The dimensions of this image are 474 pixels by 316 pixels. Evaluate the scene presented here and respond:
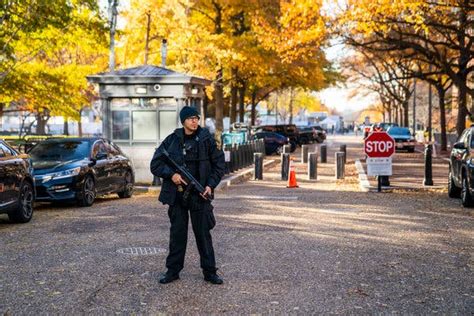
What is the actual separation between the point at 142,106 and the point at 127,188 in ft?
13.9

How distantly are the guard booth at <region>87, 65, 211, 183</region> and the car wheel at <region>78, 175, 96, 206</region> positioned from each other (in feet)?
18.5

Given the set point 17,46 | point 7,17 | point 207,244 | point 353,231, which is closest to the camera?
point 207,244

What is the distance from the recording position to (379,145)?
18.5 m

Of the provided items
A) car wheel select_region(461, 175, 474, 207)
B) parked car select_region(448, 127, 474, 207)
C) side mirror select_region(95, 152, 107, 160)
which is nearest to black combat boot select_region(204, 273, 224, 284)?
parked car select_region(448, 127, 474, 207)

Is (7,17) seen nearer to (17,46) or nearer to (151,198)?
(17,46)

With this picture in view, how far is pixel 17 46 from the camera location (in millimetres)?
27781

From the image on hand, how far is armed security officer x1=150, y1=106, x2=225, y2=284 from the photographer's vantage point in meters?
7.32

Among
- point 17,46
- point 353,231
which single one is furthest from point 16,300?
point 17,46

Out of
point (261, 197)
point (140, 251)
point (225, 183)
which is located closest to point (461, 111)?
point (225, 183)

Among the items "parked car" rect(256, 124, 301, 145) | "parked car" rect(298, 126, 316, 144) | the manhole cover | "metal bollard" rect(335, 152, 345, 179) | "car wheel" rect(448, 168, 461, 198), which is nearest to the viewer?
the manhole cover

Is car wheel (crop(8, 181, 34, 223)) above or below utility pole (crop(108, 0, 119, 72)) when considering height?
below

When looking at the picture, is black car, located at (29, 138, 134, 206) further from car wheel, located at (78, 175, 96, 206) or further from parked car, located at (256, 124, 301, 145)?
parked car, located at (256, 124, 301, 145)

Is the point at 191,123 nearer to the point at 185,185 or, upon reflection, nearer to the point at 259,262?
the point at 185,185

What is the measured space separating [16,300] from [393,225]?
708cm
